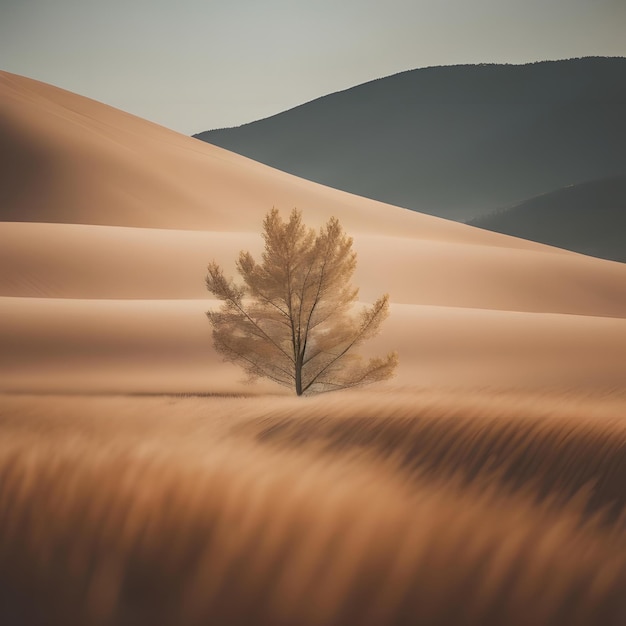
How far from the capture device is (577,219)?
12319 centimetres

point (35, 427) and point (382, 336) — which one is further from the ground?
point (382, 336)

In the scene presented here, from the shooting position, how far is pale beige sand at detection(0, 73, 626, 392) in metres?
15.8

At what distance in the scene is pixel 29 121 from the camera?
154ft

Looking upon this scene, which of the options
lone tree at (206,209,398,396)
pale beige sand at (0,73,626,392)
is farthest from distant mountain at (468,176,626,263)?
lone tree at (206,209,398,396)

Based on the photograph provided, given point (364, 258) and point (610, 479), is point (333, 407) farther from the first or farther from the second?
point (364, 258)

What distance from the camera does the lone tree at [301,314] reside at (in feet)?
43.9

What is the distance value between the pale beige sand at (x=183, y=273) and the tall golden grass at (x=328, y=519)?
3272mm

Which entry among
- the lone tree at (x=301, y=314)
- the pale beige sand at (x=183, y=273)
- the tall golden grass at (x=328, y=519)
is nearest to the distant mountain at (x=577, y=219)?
the pale beige sand at (x=183, y=273)

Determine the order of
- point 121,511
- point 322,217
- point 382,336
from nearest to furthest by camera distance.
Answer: point 121,511, point 382,336, point 322,217

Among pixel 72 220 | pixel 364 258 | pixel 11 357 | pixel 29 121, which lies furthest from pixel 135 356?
pixel 29 121

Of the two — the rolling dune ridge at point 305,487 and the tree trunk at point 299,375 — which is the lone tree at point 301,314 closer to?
the tree trunk at point 299,375

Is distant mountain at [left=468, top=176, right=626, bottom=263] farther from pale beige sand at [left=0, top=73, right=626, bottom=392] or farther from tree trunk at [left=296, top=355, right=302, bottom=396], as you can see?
tree trunk at [left=296, top=355, right=302, bottom=396]

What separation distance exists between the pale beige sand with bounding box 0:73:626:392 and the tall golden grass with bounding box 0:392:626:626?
3.27 metres

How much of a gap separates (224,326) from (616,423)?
624 centimetres
